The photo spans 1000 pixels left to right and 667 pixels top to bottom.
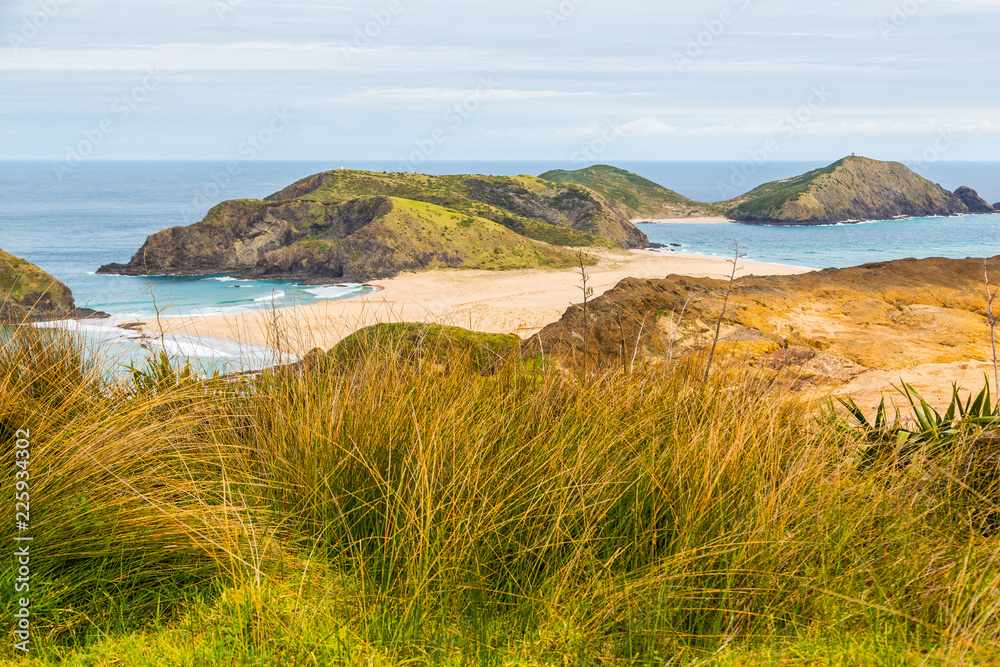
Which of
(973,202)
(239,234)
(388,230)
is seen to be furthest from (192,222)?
(973,202)

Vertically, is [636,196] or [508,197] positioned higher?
[636,196]

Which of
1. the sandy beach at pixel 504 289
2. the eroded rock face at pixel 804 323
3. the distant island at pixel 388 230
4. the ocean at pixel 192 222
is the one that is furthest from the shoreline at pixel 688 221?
the eroded rock face at pixel 804 323

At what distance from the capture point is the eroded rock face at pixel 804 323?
613cm

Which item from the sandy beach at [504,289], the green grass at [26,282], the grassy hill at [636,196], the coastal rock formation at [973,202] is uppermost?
the grassy hill at [636,196]

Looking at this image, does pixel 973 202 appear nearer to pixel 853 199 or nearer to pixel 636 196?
pixel 853 199

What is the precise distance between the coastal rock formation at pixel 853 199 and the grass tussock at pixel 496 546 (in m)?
107

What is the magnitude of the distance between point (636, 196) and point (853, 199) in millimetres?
36804

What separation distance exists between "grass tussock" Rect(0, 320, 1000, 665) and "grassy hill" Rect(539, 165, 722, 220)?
10844 centimetres

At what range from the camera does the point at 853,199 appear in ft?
336

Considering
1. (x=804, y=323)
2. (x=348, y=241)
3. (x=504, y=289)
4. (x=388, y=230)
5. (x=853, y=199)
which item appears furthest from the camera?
(x=853, y=199)

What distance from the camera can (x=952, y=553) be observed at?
7.49ft

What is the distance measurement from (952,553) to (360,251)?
158 ft

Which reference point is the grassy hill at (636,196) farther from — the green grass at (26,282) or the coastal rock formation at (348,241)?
the green grass at (26,282)

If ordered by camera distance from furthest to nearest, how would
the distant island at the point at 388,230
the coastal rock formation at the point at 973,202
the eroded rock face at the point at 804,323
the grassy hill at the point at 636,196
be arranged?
the grassy hill at the point at 636,196, the coastal rock formation at the point at 973,202, the distant island at the point at 388,230, the eroded rock face at the point at 804,323
